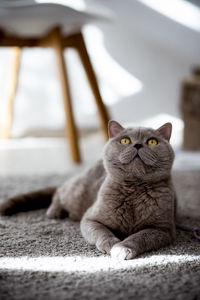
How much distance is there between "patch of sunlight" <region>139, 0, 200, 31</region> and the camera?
6.59ft

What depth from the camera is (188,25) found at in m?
2.24

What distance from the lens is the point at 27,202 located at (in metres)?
1.27

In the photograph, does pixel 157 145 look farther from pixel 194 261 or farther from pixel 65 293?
pixel 65 293

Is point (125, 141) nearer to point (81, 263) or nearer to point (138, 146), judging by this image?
point (138, 146)

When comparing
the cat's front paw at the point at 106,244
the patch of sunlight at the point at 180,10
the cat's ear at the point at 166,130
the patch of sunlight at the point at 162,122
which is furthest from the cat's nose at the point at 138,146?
the patch of sunlight at the point at 162,122

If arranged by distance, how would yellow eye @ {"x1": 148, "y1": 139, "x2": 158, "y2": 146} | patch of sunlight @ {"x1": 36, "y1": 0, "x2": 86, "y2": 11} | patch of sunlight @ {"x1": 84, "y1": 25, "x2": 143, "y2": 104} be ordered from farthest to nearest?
patch of sunlight @ {"x1": 84, "y1": 25, "x2": 143, "y2": 104} < patch of sunlight @ {"x1": 36, "y1": 0, "x2": 86, "y2": 11} < yellow eye @ {"x1": 148, "y1": 139, "x2": 158, "y2": 146}

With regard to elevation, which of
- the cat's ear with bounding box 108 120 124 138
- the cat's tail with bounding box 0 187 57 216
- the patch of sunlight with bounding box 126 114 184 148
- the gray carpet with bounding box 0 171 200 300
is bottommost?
the gray carpet with bounding box 0 171 200 300

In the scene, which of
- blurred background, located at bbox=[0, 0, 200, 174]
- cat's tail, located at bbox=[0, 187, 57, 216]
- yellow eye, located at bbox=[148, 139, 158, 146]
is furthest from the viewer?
blurred background, located at bbox=[0, 0, 200, 174]

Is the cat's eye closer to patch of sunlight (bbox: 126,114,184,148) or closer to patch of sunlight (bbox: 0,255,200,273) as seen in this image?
patch of sunlight (bbox: 0,255,200,273)

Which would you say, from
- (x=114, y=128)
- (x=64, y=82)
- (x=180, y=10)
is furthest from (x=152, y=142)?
(x=180, y=10)

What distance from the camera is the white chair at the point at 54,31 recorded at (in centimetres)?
165

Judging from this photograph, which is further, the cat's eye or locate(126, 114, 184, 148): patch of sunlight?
locate(126, 114, 184, 148): patch of sunlight

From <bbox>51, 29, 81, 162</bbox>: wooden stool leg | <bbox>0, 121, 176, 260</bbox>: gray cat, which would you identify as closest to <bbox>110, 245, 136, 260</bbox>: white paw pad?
<bbox>0, 121, 176, 260</bbox>: gray cat

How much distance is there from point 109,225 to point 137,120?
81.1 inches
